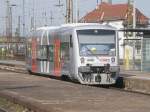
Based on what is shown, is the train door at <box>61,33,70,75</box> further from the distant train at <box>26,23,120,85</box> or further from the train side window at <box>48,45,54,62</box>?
the train side window at <box>48,45,54,62</box>

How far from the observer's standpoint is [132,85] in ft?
95.8

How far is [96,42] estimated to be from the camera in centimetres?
2947

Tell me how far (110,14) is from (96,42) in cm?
7968

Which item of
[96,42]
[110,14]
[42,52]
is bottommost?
[42,52]

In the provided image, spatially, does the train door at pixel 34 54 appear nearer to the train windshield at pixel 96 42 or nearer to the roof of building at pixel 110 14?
the train windshield at pixel 96 42

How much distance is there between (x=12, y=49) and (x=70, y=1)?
4901 centimetres

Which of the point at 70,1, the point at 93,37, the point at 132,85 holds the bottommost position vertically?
the point at 132,85

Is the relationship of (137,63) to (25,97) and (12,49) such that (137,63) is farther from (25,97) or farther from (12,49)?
(12,49)

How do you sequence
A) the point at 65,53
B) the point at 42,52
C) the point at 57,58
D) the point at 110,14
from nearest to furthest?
the point at 65,53 < the point at 57,58 < the point at 42,52 < the point at 110,14

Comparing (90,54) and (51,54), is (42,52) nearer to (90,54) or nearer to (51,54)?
(51,54)

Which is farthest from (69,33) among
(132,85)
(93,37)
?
(132,85)

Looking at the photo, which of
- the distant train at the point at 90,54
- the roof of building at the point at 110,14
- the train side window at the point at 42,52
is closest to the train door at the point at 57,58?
the distant train at the point at 90,54

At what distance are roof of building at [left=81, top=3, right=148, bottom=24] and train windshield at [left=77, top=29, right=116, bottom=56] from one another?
7295cm

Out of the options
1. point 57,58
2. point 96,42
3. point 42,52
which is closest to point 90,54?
point 96,42
